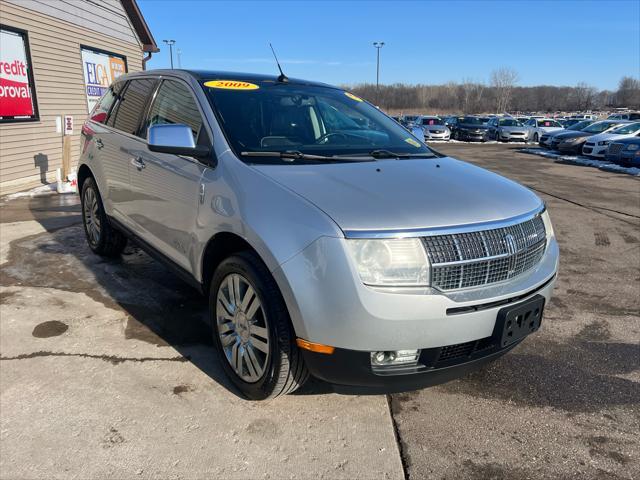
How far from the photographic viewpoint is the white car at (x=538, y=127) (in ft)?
95.7

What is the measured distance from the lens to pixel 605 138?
1895 cm

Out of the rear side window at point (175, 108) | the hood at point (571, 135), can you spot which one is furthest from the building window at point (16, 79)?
the hood at point (571, 135)

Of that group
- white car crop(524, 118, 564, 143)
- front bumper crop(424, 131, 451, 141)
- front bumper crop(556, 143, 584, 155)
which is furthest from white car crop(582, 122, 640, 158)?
front bumper crop(424, 131, 451, 141)

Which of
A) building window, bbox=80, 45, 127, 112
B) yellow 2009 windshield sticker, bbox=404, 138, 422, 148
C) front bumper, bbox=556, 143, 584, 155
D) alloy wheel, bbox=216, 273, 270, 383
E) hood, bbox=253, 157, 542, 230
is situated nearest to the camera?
hood, bbox=253, 157, 542, 230

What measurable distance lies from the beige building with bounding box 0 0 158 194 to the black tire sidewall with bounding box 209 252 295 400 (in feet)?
27.0

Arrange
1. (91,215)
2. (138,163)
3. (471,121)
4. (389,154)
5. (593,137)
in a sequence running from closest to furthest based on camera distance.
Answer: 1. (389,154)
2. (138,163)
3. (91,215)
4. (593,137)
5. (471,121)

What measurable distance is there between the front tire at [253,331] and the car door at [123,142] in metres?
1.70

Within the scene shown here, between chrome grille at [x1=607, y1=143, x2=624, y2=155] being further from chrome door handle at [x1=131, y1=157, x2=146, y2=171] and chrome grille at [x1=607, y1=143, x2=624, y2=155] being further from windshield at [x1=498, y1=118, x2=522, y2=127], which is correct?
chrome door handle at [x1=131, y1=157, x2=146, y2=171]

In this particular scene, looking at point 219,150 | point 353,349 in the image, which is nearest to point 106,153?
point 219,150

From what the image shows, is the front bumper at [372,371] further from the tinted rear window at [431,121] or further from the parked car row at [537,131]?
the tinted rear window at [431,121]

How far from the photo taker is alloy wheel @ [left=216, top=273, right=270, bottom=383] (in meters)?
2.58

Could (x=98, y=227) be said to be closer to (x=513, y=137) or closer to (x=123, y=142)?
(x=123, y=142)

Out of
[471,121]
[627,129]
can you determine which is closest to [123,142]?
[627,129]

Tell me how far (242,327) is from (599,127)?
23.8 m
